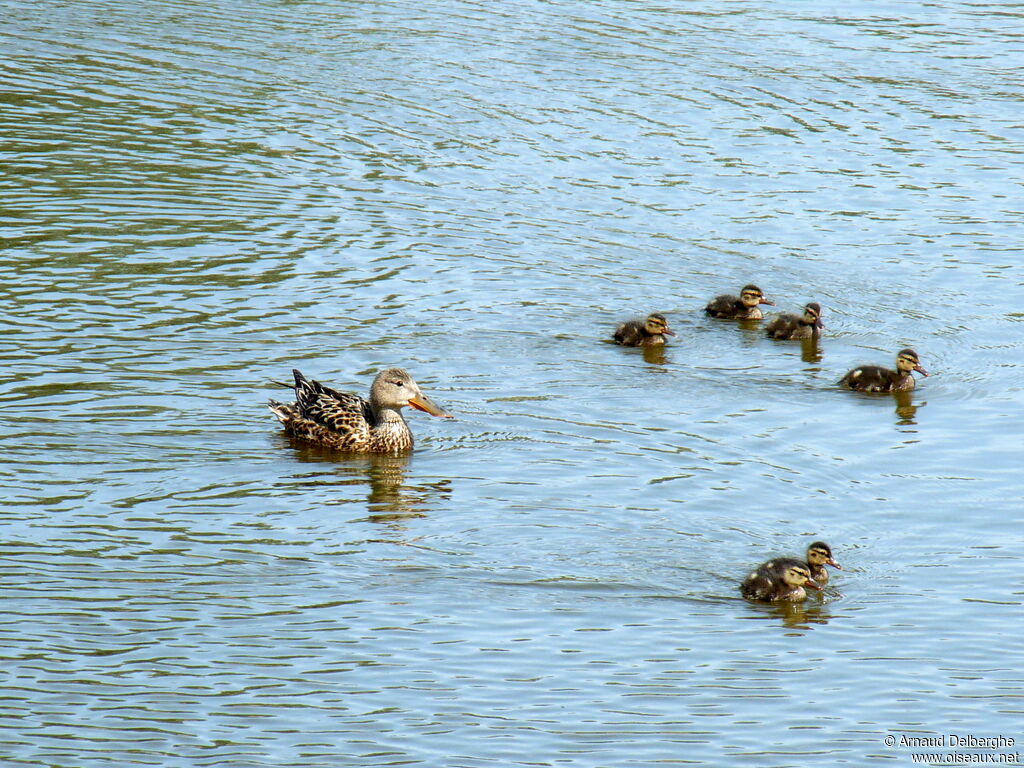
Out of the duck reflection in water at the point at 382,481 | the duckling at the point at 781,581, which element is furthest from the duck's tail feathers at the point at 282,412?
the duckling at the point at 781,581

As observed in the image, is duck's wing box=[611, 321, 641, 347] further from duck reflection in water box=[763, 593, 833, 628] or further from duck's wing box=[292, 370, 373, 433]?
duck reflection in water box=[763, 593, 833, 628]

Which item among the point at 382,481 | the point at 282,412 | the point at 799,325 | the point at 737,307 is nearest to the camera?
the point at 382,481

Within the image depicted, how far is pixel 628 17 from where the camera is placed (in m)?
19.9

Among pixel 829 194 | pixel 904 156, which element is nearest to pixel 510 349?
pixel 829 194

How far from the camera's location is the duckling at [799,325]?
1105cm

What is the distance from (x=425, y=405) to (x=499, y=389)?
2.69 ft

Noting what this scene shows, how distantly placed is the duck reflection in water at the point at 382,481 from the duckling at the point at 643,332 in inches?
83.9

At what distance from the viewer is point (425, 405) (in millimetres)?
9141

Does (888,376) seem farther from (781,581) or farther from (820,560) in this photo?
(781,581)

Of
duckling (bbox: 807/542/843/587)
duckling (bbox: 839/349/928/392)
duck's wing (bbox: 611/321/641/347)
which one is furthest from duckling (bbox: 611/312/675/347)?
duckling (bbox: 807/542/843/587)

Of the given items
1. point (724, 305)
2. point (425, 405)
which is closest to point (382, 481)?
point (425, 405)

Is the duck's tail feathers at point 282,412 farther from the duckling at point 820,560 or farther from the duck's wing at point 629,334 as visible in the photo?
the duckling at point 820,560

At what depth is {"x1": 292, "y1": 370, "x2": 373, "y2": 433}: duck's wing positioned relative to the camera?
353 inches

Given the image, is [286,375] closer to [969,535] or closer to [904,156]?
[969,535]
